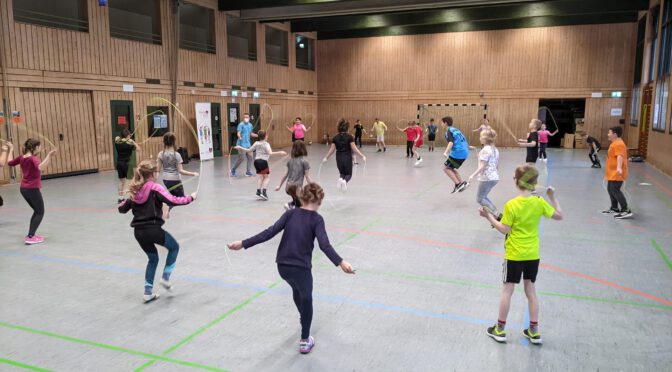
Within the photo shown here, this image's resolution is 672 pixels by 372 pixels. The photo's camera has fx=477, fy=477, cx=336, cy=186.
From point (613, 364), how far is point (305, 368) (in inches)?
103

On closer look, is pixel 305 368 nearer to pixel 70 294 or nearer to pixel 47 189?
pixel 70 294

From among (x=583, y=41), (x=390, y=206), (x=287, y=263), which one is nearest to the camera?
(x=287, y=263)

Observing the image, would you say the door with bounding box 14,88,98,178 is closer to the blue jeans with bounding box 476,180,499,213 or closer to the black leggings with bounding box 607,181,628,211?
the blue jeans with bounding box 476,180,499,213

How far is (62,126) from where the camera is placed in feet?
53.8

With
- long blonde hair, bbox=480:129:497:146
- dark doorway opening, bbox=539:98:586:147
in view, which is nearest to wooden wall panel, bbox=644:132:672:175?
dark doorway opening, bbox=539:98:586:147

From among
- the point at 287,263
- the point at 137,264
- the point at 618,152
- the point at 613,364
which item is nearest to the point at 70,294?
the point at 137,264

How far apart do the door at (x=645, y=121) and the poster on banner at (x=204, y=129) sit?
790 inches

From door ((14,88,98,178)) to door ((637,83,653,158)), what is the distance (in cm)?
2356

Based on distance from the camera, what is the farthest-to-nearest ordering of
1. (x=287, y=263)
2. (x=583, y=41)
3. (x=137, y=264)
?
(x=583, y=41) < (x=137, y=264) < (x=287, y=263)

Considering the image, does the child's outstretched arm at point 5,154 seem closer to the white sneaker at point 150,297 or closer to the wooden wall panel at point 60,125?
the white sneaker at point 150,297

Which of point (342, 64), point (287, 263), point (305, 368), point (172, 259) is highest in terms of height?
point (342, 64)

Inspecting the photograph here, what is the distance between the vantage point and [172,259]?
5.58m

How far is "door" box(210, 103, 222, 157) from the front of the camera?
77.1 feet

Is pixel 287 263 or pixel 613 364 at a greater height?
pixel 287 263
